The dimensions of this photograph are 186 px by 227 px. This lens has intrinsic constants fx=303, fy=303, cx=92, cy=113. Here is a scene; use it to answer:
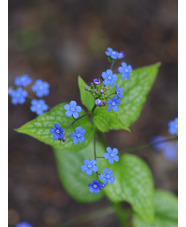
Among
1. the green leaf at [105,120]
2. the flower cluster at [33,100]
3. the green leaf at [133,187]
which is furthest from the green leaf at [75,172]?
the green leaf at [105,120]

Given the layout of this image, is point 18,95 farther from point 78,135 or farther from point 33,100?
point 78,135

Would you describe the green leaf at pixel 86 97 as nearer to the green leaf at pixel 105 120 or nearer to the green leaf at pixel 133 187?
the green leaf at pixel 105 120

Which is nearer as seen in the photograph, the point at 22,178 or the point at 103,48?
the point at 22,178

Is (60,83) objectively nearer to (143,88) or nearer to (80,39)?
(80,39)

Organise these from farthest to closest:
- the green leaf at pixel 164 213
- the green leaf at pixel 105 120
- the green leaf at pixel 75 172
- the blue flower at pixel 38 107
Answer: the green leaf at pixel 164 213 → the green leaf at pixel 75 172 → the blue flower at pixel 38 107 → the green leaf at pixel 105 120

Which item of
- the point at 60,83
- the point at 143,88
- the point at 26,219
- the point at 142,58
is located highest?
the point at 142,58

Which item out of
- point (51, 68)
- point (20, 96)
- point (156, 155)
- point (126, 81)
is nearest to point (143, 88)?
point (126, 81)

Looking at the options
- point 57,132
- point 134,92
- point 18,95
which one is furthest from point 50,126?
point 134,92

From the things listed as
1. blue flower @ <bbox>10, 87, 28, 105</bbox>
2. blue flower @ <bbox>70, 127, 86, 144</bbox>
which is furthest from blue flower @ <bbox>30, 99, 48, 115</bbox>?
blue flower @ <bbox>70, 127, 86, 144</bbox>
